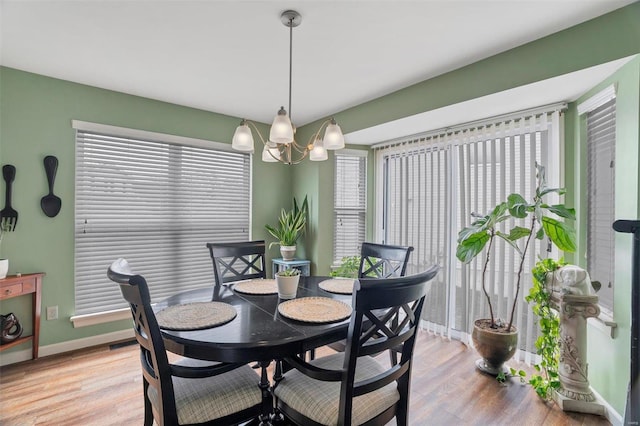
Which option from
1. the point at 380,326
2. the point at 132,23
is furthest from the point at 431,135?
the point at 132,23

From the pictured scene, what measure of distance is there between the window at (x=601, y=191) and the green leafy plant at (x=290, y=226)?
279 centimetres

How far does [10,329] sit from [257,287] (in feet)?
7.07

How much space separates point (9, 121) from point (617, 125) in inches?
180

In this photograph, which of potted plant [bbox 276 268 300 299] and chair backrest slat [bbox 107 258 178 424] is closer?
chair backrest slat [bbox 107 258 178 424]

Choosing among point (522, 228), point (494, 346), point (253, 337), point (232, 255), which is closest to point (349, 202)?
point (232, 255)

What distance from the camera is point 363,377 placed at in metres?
1.54

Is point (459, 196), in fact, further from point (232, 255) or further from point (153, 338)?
point (153, 338)

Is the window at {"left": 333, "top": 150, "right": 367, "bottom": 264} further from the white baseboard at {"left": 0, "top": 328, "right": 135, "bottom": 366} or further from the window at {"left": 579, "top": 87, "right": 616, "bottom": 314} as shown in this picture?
the white baseboard at {"left": 0, "top": 328, "right": 135, "bottom": 366}

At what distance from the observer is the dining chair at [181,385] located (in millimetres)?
1251

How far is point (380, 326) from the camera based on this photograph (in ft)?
4.35

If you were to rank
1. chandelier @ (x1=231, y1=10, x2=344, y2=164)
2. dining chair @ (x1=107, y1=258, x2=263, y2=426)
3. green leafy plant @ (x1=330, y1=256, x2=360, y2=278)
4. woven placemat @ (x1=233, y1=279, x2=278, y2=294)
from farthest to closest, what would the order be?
green leafy plant @ (x1=330, y1=256, x2=360, y2=278) < woven placemat @ (x1=233, y1=279, x2=278, y2=294) < chandelier @ (x1=231, y1=10, x2=344, y2=164) < dining chair @ (x1=107, y1=258, x2=263, y2=426)

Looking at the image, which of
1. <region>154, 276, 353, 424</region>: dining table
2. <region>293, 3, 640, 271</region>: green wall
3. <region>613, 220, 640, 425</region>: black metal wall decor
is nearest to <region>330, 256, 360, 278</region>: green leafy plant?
<region>293, 3, 640, 271</region>: green wall

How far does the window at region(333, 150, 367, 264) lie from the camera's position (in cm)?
394

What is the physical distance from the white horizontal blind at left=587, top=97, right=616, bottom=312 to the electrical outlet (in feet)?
14.8
